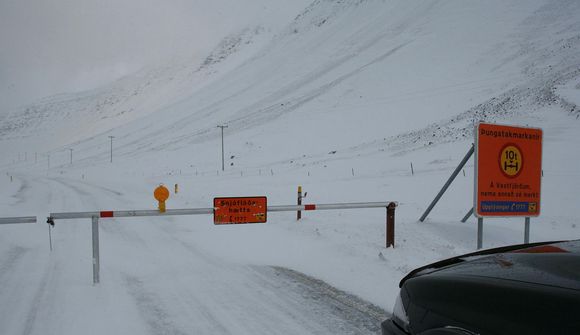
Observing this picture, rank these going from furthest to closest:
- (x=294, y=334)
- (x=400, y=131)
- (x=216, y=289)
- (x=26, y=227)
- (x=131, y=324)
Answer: (x=400, y=131) < (x=26, y=227) < (x=216, y=289) < (x=131, y=324) < (x=294, y=334)


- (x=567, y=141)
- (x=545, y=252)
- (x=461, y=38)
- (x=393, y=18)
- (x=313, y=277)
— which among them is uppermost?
(x=393, y=18)

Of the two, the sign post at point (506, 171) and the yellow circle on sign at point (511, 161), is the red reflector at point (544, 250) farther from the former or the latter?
the yellow circle on sign at point (511, 161)

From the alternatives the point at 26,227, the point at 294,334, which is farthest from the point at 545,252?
the point at 26,227

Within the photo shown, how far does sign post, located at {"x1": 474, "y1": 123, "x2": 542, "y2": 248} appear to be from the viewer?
546 cm

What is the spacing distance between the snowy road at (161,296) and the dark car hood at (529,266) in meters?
1.57

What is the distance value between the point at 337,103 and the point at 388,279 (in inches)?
2204

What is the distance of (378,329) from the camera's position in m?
3.57

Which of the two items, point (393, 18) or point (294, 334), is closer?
point (294, 334)

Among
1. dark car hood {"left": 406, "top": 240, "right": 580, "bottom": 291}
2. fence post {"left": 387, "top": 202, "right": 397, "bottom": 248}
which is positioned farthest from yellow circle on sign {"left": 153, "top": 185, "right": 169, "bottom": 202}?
dark car hood {"left": 406, "top": 240, "right": 580, "bottom": 291}

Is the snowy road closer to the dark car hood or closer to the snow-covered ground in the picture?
the snow-covered ground

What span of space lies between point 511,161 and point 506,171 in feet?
0.57

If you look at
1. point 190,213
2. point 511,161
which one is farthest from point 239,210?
point 511,161

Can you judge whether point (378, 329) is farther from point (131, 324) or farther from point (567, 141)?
point (567, 141)

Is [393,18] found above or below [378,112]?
above
